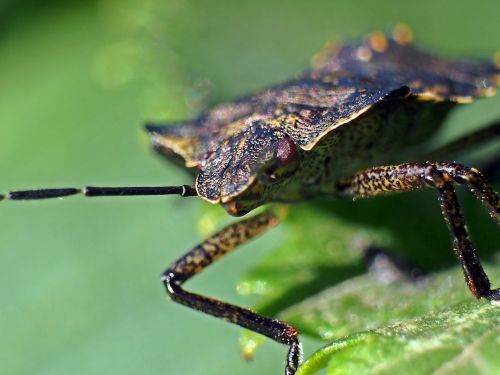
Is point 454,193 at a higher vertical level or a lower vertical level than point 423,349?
higher

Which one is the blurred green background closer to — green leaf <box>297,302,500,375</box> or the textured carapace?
the textured carapace

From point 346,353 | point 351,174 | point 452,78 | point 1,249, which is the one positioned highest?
point 452,78

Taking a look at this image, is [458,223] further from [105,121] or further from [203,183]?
[105,121]

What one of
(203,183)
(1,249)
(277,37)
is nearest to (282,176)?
(203,183)

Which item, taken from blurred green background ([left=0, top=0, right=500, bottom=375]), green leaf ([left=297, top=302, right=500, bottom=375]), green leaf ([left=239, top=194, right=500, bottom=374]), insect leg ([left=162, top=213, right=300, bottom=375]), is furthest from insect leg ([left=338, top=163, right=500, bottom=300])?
blurred green background ([left=0, top=0, right=500, bottom=375])

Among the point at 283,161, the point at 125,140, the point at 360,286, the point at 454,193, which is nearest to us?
the point at 454,193

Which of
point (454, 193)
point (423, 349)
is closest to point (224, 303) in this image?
point (454, 193)

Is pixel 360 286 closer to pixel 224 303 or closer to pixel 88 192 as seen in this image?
pixel 224 303
